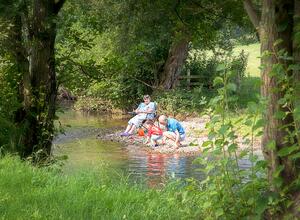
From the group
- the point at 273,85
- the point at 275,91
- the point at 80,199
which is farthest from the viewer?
the point at 80,199

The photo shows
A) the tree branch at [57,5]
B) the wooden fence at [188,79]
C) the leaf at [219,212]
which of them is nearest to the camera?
the leaf at [219,212]

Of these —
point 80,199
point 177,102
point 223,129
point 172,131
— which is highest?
point 223,129

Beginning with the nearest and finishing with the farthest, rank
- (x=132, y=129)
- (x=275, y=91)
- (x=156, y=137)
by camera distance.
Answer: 1. (x=275, y=91)
2. (x=156, y=137)
3. (x=132, y=129)

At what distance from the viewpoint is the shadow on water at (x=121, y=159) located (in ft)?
43.5

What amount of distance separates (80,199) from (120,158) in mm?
10941

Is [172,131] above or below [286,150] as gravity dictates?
below

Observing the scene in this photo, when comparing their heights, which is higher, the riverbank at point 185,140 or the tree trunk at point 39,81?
the tree trunk at point 39,81

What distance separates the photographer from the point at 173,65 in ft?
94.7

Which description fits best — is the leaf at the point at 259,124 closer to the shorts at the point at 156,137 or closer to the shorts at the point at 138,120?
the shorts at the point at 156,137

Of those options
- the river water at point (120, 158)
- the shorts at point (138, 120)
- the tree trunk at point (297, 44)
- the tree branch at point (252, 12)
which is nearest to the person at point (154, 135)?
the river water at point (120, 158)

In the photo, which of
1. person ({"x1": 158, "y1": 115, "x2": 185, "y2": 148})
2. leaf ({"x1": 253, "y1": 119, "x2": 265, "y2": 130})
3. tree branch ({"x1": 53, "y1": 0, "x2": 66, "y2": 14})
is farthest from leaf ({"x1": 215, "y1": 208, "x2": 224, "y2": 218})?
person ({"x1": 158, "y1": 115, "x2": 185, "y2": 148})

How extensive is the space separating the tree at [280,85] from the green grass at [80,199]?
1009 mm

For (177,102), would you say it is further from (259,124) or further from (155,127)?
(259,124)

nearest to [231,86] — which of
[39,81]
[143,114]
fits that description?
[39,81]
